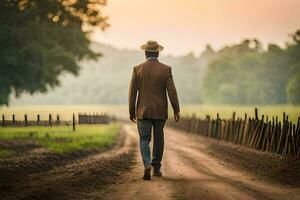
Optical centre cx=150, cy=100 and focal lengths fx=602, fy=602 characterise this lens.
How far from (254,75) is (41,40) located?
2527 inches

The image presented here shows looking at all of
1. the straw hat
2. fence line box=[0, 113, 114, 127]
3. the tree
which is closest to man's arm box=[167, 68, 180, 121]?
the straw hat

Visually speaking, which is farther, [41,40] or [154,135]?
[41,40]

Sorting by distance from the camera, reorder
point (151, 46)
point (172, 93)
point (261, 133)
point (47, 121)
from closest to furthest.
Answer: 1. point (172, 93)
2. point (151, 46)
3. point (47, 121)
4. point (261, 133)

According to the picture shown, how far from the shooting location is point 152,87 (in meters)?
10.9

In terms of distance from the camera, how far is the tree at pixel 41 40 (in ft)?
95.4

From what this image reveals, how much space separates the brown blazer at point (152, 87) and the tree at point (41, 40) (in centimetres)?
1810

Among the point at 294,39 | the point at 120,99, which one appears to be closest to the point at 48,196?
the point at 294,39

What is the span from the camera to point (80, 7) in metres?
32.4

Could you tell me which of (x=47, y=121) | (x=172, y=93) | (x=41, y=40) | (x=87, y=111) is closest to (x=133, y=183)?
(x=172, y=93)

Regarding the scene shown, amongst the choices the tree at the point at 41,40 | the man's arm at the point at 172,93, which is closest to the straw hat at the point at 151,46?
the man's arm at the point at 172,93

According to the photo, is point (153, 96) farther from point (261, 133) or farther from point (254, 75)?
point (254, 75)

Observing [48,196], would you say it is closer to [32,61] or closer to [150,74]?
[150,74]

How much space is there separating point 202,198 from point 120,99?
13419cm

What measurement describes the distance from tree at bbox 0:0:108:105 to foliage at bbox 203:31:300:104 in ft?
122
